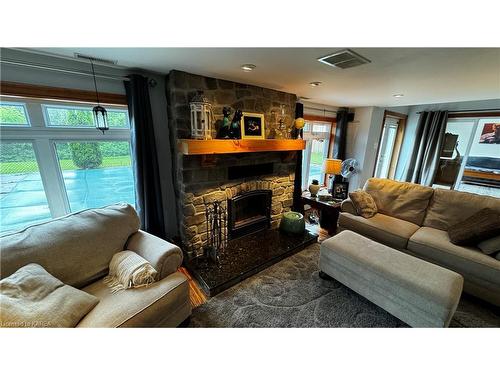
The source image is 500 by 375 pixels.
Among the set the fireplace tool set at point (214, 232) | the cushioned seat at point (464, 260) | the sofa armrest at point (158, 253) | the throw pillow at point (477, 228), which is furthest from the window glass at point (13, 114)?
the throw pillow at point (477, 228)

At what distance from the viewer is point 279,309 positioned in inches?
65.4

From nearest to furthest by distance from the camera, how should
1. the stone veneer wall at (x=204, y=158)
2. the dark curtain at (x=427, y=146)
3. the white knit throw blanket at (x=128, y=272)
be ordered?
the white knit throw blanket at (x=128, y=272) < the stone veneer wall at (x=204, y=158) < the dark curtain at (x=427, y=146)

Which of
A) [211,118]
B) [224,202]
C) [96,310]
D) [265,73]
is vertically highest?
[265,73]

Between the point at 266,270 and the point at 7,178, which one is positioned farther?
the point at 266,270

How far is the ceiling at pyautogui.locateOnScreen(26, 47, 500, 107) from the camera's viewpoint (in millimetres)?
1368

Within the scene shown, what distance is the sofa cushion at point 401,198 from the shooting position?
2.47 m

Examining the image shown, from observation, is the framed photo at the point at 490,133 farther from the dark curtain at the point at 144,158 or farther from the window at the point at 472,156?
the dark curtain at the point at 144,158

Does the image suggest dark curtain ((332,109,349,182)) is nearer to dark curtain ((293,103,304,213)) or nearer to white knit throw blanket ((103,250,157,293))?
dark curtain ((293,103,304,213))

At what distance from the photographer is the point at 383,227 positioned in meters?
2.35

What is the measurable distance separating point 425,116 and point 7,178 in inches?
260

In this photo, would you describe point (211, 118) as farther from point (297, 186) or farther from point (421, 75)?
point (421, 75)

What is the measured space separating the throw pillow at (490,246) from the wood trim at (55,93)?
12.3 feet

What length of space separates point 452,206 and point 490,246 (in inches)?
23.3

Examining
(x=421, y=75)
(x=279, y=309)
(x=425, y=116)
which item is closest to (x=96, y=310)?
(x=279, y=309)
